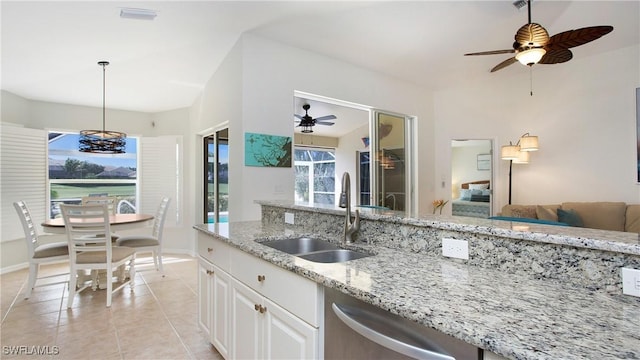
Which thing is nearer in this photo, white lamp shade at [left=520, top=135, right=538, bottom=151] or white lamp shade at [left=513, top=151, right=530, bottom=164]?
white lamp shade at [left=520, top=135, right=538, bottom=151]

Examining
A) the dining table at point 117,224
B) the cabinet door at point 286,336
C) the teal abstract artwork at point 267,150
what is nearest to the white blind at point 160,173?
the dining table at point 117,224

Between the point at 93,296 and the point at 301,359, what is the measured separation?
3.21 metres

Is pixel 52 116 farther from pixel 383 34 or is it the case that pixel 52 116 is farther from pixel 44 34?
pixel 383 34

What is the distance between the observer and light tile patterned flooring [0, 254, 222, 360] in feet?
7.52

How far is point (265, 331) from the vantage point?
4.90ft

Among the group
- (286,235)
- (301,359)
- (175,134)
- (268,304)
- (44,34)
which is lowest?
(301,359)

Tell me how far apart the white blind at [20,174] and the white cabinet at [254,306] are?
385 cm

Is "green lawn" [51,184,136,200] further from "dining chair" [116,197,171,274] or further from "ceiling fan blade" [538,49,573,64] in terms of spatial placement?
"ceiling fan blade" [538,49,573,64]

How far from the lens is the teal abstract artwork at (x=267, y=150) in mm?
3398

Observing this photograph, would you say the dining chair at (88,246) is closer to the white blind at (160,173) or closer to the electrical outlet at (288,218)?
the electrical outlet at (288,218)

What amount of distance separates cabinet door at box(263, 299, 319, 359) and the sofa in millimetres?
3609

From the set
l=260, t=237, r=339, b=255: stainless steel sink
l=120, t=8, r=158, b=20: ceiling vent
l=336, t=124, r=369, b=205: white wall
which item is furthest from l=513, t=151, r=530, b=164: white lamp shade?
l=120, t=8, r=158, b=20: ceiling vent

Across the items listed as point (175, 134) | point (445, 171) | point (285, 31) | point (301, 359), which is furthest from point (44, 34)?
point (445, 171)

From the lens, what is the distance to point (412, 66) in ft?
14.7
